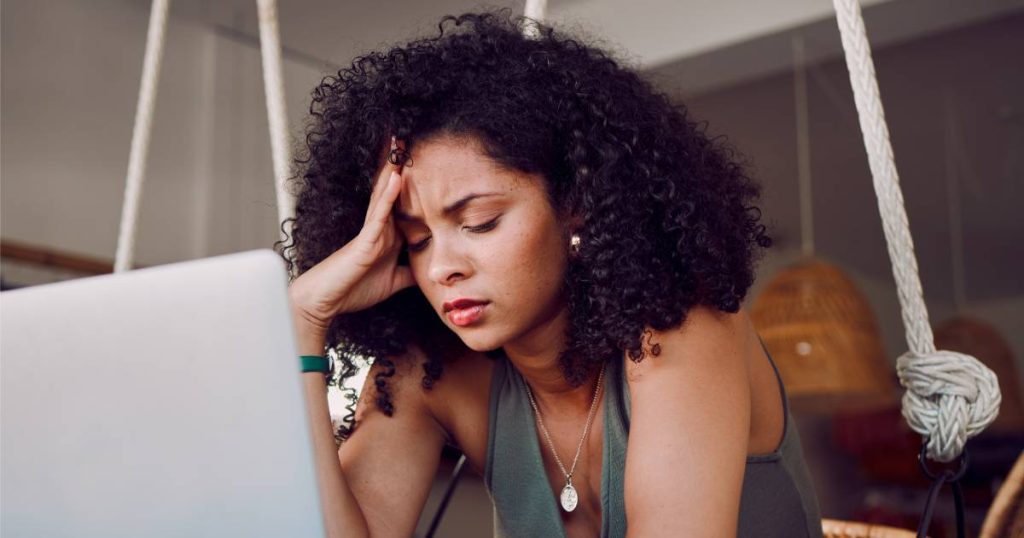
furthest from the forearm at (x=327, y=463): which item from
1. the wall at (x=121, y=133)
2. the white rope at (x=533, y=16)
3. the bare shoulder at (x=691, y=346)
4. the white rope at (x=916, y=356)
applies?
the wall at (x=121, y=133)

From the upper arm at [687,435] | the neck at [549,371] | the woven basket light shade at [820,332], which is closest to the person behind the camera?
the upper arm at [687,435]

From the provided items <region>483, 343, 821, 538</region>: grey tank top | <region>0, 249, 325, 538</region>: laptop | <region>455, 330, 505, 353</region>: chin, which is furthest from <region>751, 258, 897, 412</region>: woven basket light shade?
<region>0, 249, 325, 538</region>: laptop

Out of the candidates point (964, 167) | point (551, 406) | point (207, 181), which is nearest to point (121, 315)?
point (551, 406)

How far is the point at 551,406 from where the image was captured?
1.34 metres

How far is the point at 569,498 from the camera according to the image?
4.21ft

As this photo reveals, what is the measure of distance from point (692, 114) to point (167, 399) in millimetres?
2672

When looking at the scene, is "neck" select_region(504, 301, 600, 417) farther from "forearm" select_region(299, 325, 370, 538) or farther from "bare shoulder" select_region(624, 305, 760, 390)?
"forearm" select_region(299, 325, 370, 538)

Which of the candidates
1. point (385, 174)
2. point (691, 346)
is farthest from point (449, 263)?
point (691, 346)

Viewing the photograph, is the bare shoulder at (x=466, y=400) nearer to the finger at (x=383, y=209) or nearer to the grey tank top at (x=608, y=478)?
the grey tank top at (x=608, y=478)

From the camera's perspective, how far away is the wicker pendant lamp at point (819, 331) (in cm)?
335

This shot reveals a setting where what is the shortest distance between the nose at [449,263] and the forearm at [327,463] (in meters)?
0.18

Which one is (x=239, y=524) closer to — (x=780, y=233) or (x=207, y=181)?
(x=207, y=181)

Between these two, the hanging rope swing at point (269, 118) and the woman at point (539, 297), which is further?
the hanging rope swing at point (269, 118)

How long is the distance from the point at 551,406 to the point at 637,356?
0.82 ft
